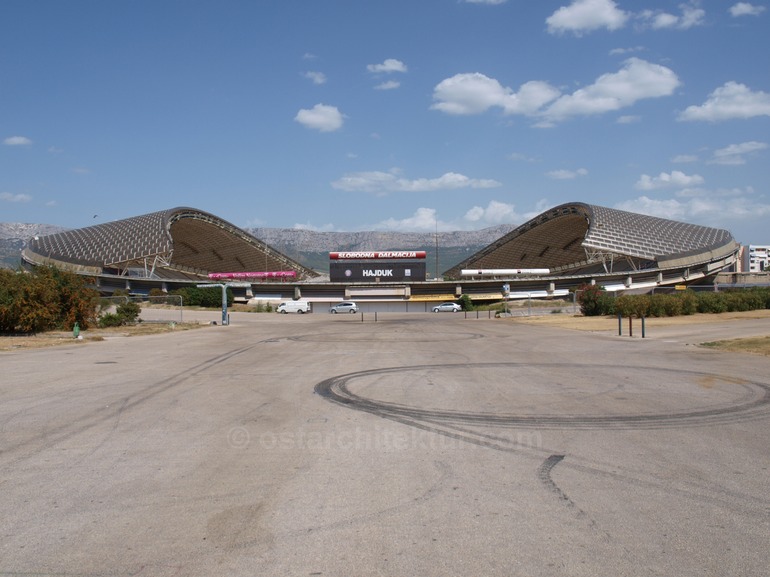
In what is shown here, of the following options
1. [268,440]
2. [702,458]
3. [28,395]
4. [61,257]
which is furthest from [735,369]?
[61,257]

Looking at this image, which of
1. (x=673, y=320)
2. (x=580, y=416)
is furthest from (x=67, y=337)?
(x=673, y=320)

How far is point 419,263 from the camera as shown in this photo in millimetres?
103438

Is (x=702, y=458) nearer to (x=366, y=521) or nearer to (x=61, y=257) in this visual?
(x=366, y=521)

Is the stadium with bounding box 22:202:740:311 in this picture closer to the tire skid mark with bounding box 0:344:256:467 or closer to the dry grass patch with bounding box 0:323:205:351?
the dry grass patch with bounding box 0:323:205:351

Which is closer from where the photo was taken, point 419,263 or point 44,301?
point 44,301

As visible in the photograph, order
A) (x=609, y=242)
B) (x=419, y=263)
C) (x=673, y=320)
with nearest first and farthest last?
(x=673, y=320) < (x=609, y=242) < (x=419, y=263)

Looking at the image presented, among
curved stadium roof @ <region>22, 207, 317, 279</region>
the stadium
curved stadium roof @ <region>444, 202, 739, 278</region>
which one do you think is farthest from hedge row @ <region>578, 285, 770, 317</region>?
curved stadium roof @ <region>22, 207, 317, 279</region>

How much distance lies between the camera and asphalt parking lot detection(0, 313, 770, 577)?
4.81 m

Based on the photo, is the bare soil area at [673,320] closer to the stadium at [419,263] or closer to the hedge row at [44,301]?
the hedge row at [44,301]

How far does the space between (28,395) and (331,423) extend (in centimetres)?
706

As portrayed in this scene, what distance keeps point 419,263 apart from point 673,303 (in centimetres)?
6102

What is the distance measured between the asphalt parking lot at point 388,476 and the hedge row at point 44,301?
19941 mm

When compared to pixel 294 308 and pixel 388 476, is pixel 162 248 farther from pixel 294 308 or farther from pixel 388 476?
pixel 388 476

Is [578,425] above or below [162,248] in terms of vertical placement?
below
